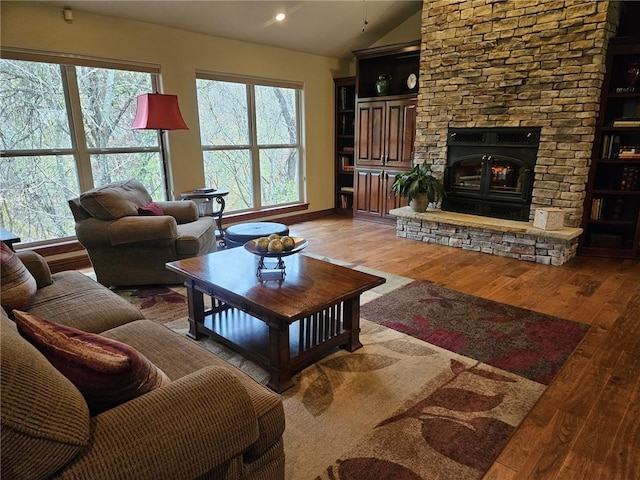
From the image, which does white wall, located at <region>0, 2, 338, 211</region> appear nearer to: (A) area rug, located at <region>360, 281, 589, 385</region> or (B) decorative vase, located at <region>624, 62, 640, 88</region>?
(A) area rug, located at <region>360, 281, 589, 385</region>

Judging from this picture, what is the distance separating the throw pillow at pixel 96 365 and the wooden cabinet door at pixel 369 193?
208 inches

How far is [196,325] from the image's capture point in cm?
271

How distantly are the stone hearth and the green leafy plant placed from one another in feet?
0.76

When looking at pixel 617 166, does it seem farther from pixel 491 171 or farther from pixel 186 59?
pixel 186 59

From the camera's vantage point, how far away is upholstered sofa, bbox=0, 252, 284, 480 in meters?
0.88

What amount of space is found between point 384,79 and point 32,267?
503 cm

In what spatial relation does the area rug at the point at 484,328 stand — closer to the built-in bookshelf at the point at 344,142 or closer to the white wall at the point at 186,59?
the white wall at the point at 186,59

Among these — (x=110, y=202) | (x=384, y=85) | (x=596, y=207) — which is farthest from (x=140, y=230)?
(x=596, y=207)

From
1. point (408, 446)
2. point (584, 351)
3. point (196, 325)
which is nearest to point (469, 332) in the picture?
point (584, 351)

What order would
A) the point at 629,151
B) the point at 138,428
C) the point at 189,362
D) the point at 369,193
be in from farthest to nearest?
the point at 369,193
the point at 629,151
the point at 189,362
the point at 138,428

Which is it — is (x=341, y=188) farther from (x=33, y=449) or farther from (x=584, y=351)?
(x=33, y=449)

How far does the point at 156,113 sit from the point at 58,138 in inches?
42.0

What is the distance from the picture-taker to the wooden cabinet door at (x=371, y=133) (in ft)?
19.6

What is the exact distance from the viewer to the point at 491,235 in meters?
4.69
